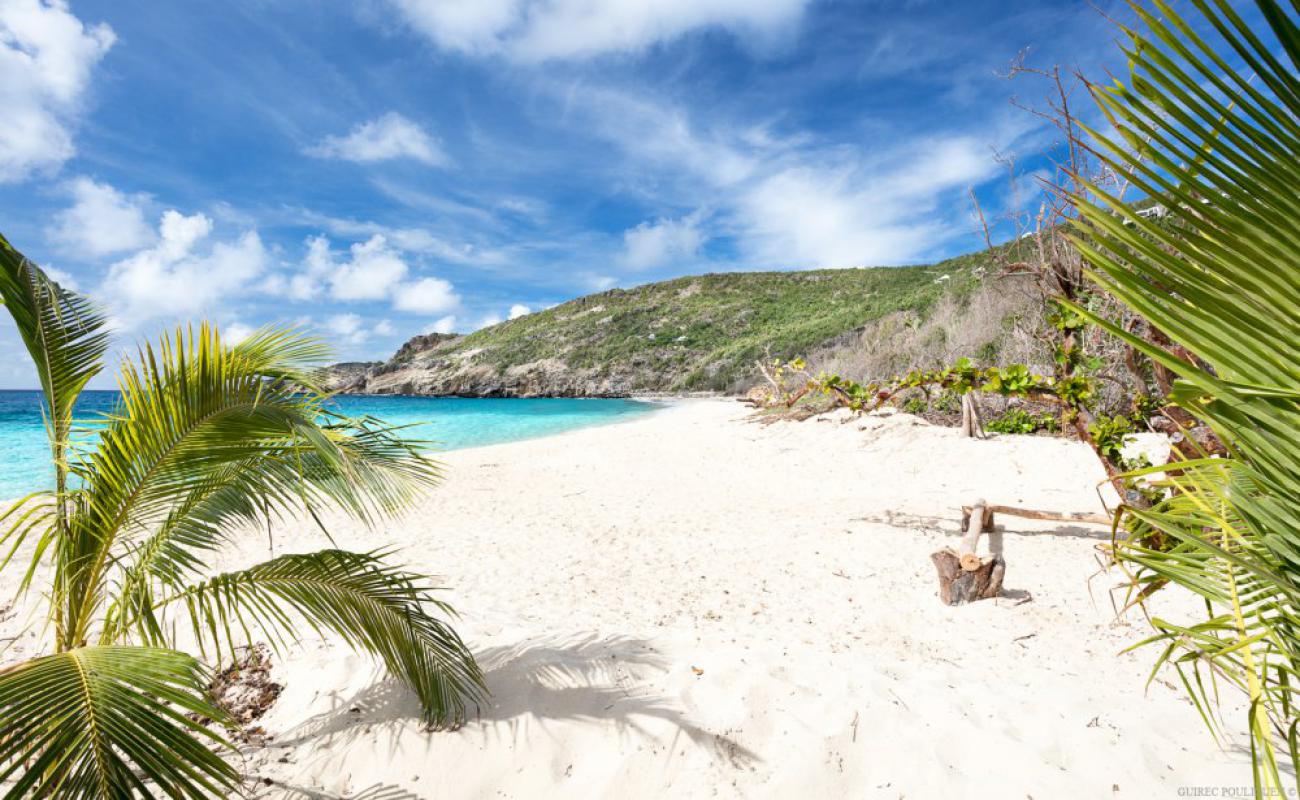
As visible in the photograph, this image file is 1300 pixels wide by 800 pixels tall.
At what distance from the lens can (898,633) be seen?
424cm

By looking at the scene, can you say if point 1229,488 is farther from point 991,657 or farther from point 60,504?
point 60,504

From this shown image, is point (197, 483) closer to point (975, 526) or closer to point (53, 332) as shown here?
point (53, 332)

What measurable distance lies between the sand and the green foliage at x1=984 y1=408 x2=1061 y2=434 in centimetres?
362

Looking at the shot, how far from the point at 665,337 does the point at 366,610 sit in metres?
58.4

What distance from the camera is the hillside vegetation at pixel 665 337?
47.4 meters

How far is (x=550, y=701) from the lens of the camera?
122 inches

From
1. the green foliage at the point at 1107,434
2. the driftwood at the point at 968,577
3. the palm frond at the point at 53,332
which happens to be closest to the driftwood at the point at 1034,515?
the green foliage at the point at 1107,434

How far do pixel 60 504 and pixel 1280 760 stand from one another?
5631 millimetres

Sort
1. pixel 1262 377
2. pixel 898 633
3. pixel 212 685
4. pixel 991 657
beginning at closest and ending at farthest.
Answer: pixel 1262 377 < pixel 212 685 < pixel 991 657 < pixel 898 633

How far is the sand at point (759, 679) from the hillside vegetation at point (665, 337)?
3386 cm

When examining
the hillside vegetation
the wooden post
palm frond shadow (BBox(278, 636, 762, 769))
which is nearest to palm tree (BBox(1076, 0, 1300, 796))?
palm frond shadow (BBox(278, 636, 762, 769))

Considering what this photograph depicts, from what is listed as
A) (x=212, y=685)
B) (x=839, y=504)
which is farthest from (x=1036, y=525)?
(x=212, y=685)

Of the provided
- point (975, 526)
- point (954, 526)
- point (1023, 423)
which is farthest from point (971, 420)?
point (975, 526)

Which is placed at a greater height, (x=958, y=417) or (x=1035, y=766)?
(x=958, y=417)
